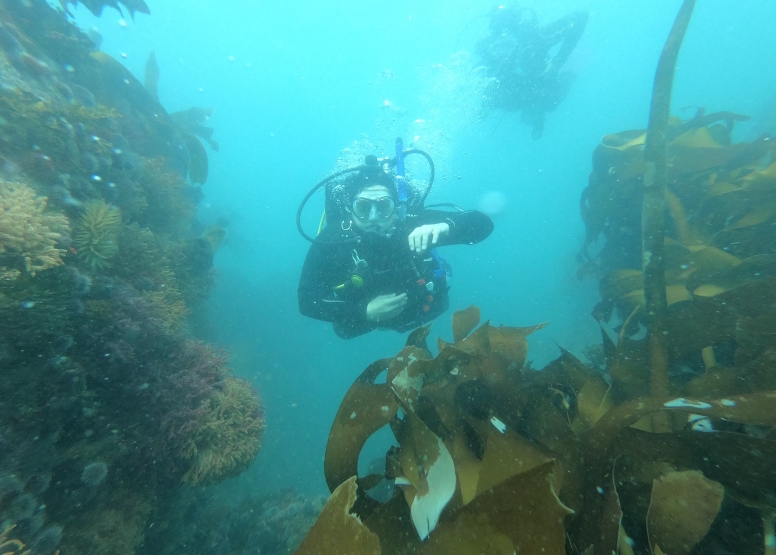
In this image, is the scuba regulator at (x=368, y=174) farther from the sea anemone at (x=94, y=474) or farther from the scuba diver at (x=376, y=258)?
the sea anemone at (x=94, y=474)

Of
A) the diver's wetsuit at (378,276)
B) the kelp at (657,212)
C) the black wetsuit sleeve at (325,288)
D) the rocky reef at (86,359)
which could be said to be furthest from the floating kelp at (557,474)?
the black wetsuit sleeve at (325,288)

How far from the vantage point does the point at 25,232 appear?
7.20ft

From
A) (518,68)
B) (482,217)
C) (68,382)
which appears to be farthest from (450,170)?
(68,382)

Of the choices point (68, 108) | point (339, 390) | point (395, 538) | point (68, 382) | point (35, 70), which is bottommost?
point (339, 390)

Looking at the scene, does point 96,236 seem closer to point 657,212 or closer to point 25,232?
point 25,232

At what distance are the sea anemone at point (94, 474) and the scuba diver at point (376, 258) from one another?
9.94 feet

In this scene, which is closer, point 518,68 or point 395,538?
point 395,538

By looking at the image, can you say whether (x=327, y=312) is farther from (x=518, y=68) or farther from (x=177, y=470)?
(x=518, y=68)

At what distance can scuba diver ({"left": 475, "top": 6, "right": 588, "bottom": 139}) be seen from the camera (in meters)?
11.2

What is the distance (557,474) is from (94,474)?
10.6ft

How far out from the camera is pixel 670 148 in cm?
355

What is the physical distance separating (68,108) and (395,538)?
586 cm

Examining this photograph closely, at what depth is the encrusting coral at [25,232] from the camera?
212 cm

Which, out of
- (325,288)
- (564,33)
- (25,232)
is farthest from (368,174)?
(564,33)
